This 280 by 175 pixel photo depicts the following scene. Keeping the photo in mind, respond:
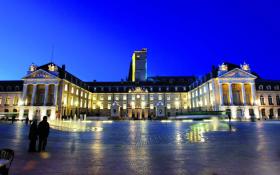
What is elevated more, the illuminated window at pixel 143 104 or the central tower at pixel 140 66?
the central tower at pixel 140 66

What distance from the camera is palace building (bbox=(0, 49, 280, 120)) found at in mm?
59250

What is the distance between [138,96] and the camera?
83438 mm

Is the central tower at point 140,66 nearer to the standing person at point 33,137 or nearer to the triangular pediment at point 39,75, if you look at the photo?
the triangular pediment at point 39,75

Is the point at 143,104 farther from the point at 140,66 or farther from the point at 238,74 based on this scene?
the point at 140,66

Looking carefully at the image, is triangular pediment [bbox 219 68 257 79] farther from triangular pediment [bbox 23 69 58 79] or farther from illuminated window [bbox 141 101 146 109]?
triangular pediment [bbox 23 69 58 79]

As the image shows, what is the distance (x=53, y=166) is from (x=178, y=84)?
3283 inches

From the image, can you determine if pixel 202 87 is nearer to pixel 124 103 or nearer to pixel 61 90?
pixel 124 103

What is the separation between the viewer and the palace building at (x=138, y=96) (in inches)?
2333

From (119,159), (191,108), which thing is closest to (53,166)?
(119,159)

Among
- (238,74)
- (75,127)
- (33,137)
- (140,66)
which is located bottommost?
(75,127)

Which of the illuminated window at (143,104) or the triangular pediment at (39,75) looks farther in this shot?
the illuminated window at (143,104)

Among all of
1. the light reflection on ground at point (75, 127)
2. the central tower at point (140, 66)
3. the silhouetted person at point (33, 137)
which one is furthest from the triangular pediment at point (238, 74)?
the central tower at point (140, 66)

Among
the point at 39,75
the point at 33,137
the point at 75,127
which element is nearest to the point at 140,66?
the point at 39,75

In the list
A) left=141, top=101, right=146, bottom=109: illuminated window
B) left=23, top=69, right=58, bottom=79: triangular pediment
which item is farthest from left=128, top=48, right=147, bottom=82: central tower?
left=23, top=69, right=58, bottom=79: triangular pediment
